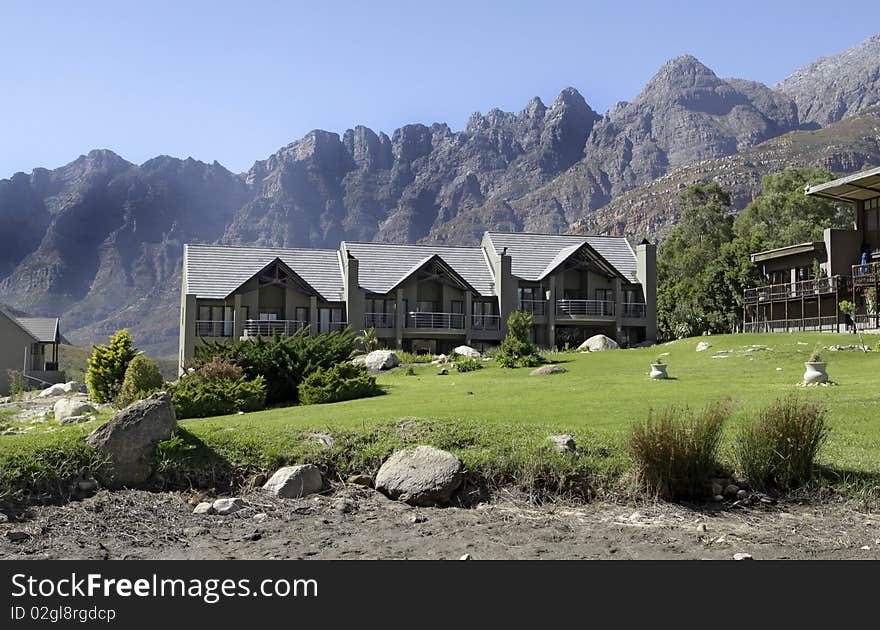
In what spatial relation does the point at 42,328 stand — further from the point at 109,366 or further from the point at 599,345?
the point at 599,345

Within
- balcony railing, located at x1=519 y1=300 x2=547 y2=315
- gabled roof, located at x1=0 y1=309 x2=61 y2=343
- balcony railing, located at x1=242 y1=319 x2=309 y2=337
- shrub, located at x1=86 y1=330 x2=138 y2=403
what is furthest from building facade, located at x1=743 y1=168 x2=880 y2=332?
gabled roof, located at x1=0 y1=309 x2=61 y2=343

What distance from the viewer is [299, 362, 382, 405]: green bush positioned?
21156mm

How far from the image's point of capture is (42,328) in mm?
59562

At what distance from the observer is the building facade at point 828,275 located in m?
46.1

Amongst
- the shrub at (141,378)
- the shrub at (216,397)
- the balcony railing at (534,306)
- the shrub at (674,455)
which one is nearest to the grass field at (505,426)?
the shrub at (674,455)

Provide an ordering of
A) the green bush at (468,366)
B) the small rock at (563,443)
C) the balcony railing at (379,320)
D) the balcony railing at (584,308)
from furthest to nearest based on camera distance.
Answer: the balcony railing at (584,308)
the balcony railing at (379,320)
the green bush at (468,366)
the small rock at (563,443)

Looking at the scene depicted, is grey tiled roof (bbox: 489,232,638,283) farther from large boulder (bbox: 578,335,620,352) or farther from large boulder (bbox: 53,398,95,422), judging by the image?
large boulder (bbox: 53,398,95,422)

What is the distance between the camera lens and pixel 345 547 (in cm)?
902

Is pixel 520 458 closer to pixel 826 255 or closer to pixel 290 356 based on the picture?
pixel 290 356

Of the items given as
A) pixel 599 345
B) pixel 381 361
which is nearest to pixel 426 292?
pixel 599 345

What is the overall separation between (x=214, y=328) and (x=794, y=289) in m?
37.1

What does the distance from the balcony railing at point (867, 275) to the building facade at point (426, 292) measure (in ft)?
Answer: 46.4

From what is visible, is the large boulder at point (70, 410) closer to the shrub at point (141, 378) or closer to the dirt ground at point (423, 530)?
the shrub at point (141, 378)
